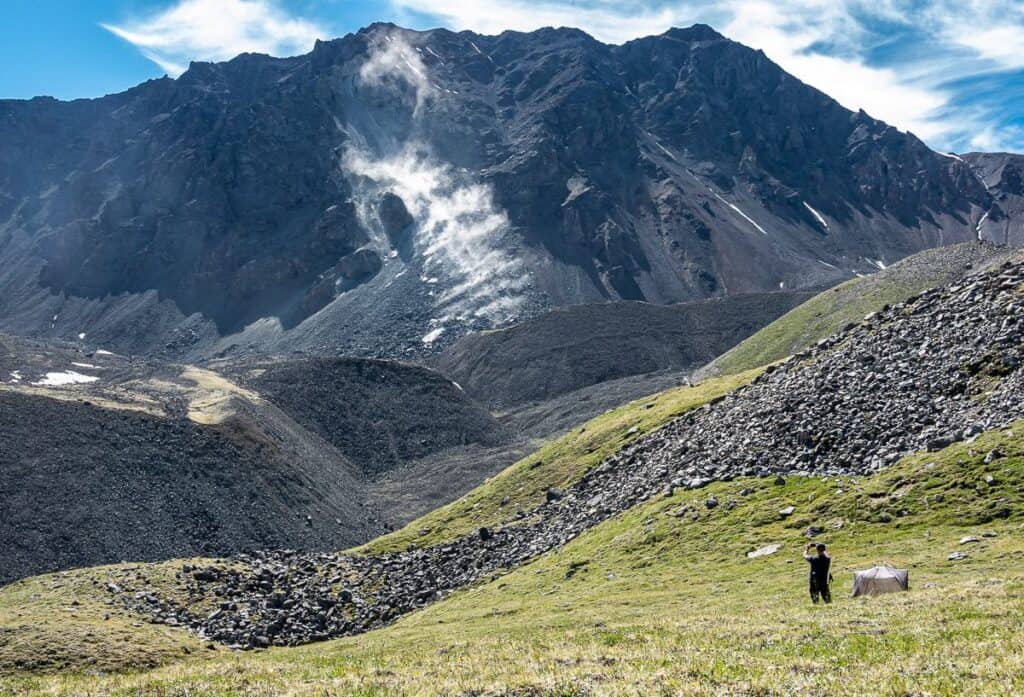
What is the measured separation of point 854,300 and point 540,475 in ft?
335

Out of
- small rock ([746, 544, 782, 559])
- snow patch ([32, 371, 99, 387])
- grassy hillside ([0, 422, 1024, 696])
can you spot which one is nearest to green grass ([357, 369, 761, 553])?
grassy hillside ([0, 422, 1024, 696])

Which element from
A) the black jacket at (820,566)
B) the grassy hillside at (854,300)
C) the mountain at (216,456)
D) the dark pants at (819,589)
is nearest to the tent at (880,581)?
the dark pants at (819,589)

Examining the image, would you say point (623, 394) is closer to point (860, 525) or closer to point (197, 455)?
point (197, 455)

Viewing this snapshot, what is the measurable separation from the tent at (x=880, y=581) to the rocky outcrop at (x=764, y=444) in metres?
15.3

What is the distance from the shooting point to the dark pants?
2998 cm

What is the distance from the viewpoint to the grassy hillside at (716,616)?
1819cm

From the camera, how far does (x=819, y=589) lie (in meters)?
30.2

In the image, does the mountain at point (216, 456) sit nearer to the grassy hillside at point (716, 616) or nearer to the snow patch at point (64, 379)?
the snow patch at point (64, 379)

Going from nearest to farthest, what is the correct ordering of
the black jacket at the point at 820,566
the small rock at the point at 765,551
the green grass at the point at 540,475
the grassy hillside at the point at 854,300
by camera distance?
the black jacket at the point at 820,566 → the small rock at the point at 765,551 → the green grass at the point at 540,475 → the grassy hillside at the point at 854,300

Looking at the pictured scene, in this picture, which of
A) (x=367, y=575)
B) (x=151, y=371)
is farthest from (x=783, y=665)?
(x=151, y=371)

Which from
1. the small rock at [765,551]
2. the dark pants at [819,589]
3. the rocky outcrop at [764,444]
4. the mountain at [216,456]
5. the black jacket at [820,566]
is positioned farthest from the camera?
the mountain at [216,456]

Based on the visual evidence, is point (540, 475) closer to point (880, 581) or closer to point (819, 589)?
point (819, 589)

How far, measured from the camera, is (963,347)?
169ft

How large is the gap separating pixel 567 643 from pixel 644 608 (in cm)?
1040
